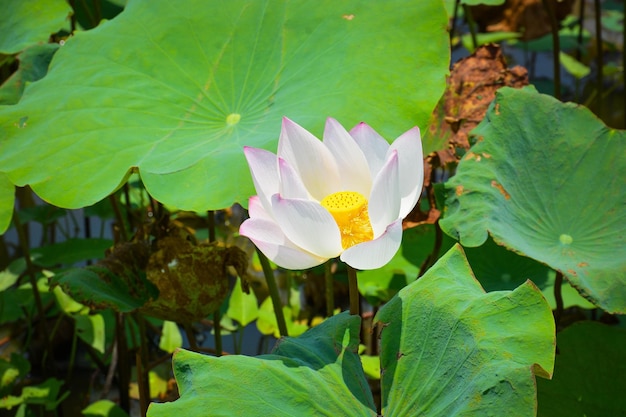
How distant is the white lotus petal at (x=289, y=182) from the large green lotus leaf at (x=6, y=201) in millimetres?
537

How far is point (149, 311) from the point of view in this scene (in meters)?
1.24

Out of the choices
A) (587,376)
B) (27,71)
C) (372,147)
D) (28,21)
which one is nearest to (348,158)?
(372,147)

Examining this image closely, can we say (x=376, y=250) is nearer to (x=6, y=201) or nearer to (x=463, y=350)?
(x=463, y=350)

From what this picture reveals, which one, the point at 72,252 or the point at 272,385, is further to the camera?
the point at 72,252

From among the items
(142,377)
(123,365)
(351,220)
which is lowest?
(123,365)

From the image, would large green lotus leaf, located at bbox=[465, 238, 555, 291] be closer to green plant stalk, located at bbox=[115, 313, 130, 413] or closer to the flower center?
the flower center

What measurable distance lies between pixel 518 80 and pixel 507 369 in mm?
745

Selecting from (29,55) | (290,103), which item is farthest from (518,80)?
(29,55)

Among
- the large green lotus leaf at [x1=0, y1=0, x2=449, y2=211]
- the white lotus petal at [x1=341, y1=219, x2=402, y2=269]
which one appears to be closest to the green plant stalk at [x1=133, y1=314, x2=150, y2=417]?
the large green lotus leaf at [x1=0, y1=0, x2=449, y2=211]

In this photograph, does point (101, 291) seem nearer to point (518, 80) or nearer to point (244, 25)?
point (244, 25)

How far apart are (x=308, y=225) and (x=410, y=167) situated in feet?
0.47

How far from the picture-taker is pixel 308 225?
750 millimetres

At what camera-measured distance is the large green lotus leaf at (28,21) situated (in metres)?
1.51

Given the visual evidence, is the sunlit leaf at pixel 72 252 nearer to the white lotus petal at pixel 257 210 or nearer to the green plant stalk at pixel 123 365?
the green plant stalk at pixel 123 365
